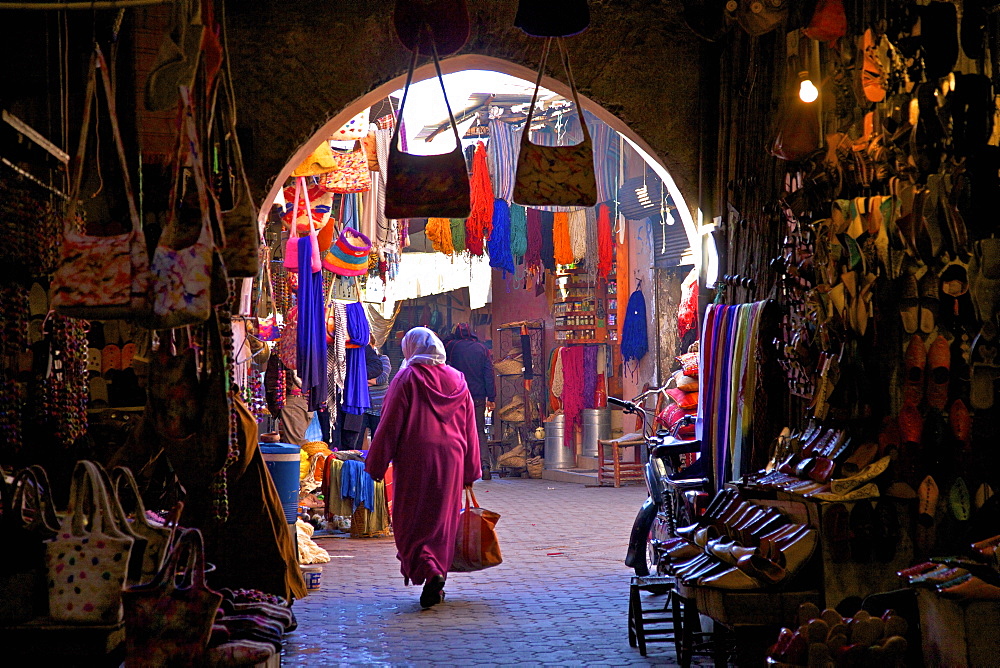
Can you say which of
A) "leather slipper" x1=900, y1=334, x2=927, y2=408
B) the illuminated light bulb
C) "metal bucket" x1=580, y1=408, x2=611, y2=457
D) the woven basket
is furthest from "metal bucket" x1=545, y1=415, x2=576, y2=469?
"leather slipper" x1=900, y1=334, x2=927, y2=408

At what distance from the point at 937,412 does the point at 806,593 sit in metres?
0.76

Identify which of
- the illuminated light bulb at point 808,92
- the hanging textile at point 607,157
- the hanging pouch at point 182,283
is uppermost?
the hanging textile at point 607,157

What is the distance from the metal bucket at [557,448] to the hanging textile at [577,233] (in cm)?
235

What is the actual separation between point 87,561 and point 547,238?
38.7 feet

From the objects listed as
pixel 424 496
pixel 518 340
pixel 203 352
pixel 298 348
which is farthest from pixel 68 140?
pixel 518 340

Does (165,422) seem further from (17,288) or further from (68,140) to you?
(68,140)

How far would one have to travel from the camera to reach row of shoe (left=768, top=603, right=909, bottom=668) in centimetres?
299

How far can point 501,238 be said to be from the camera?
567 inches

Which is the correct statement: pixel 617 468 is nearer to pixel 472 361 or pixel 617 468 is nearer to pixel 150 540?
pixel 472 361

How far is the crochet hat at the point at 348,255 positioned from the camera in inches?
392

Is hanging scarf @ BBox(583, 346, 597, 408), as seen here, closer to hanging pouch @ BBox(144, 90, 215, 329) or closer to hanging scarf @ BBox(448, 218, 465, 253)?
hanging scarf @ BBox(448, 218, 465, 253)

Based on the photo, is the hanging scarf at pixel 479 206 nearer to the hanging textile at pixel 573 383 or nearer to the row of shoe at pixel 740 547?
the hanging textile at pixel 573 383

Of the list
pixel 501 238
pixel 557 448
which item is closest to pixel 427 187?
pixel 501 238

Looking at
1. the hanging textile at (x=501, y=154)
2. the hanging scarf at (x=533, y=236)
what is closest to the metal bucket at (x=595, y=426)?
the hanging scarf at (x=533, y=236)
